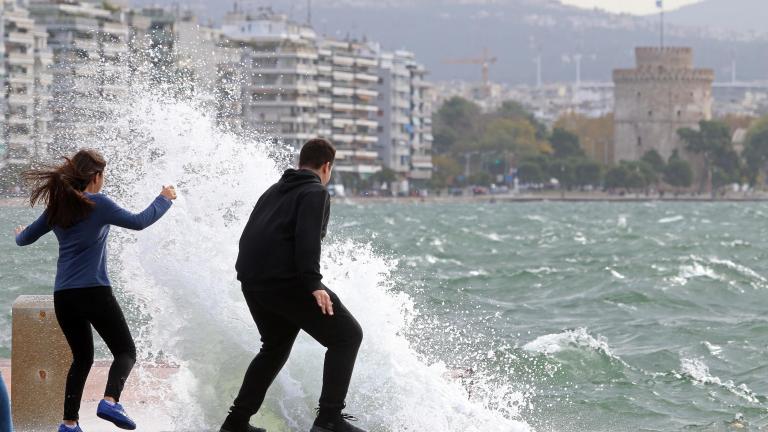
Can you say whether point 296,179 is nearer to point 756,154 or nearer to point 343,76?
point 343,76

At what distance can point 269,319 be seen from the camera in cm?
742

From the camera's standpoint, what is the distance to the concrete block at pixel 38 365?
814cm

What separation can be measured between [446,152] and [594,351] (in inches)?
6449

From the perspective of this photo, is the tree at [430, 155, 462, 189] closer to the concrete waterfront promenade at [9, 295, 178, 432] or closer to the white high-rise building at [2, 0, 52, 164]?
the white high-rise building at [2, 0, 52, 164]

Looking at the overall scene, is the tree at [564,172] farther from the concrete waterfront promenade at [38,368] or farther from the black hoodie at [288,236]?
the black hoodie at [288,236]

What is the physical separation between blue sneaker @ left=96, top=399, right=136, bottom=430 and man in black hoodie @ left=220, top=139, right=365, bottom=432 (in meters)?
0.46

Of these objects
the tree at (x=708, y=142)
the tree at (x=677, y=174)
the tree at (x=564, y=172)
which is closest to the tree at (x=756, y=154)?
the tree at (x=708, y=142)

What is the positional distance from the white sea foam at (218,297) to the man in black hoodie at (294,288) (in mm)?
722

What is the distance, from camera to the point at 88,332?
7.49 metres

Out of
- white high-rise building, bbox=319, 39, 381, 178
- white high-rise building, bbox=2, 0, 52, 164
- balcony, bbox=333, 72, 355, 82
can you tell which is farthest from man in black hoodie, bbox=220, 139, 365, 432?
balcony, bbox=333, 72, 355, 82

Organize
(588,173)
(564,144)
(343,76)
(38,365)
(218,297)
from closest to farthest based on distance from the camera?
1. (38,365)
2. (218,297)
3. (343,76)
4. (588,173)
5. (564,144)

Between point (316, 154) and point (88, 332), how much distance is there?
1.32m

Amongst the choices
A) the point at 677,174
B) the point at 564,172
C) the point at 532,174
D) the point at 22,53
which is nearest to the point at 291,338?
the point at 22,53

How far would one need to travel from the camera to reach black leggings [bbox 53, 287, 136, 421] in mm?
7395
